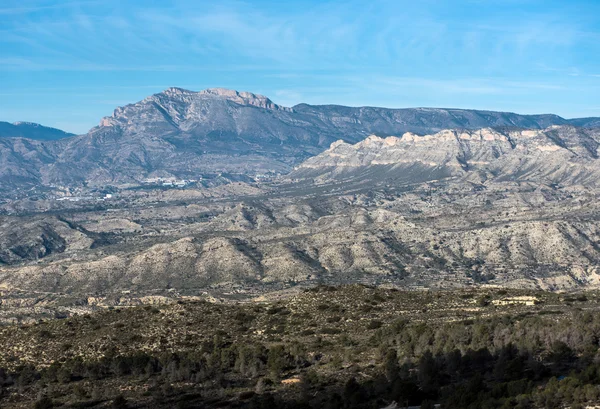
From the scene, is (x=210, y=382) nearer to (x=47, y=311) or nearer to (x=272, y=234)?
(x=47, y=311)

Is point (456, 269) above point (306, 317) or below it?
below

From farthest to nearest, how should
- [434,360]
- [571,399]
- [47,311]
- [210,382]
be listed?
[47,311] < [210,382] < [434,360] < [571,399]

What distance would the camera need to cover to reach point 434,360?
36.3m

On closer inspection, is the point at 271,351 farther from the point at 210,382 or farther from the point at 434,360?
the point at 434,360

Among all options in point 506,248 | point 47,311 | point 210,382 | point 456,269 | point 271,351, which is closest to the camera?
point 210,382

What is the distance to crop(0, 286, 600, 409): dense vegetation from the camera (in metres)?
32.7

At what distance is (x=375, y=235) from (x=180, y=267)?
4614 centimetres

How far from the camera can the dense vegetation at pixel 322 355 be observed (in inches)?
1286

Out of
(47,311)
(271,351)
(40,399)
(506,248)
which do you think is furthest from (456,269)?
(40,399)

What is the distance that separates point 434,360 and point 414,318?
1314 cm

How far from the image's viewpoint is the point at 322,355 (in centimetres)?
4197

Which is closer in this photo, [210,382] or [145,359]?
[210,382]

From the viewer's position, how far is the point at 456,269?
463 feet

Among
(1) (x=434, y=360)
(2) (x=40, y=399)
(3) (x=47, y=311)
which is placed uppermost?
(1) (x=434, y=360)
